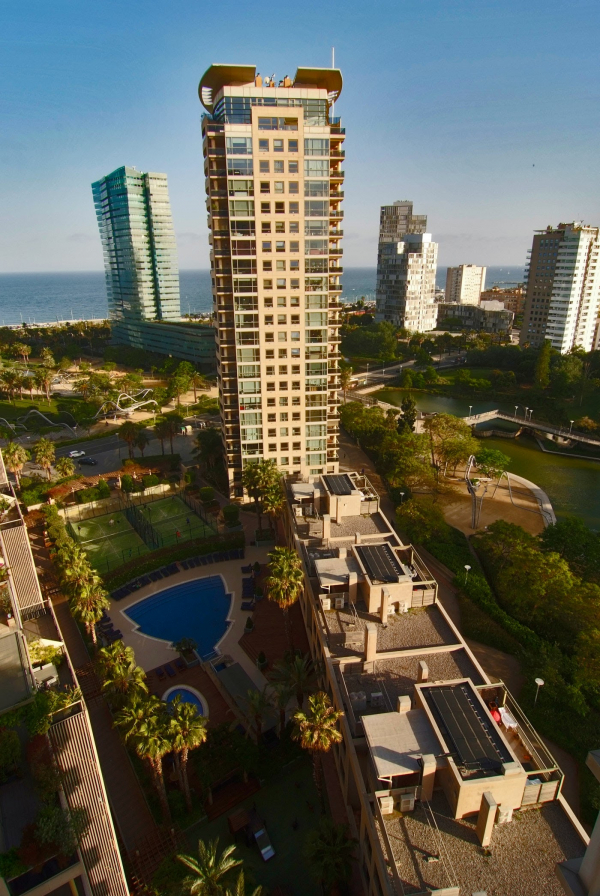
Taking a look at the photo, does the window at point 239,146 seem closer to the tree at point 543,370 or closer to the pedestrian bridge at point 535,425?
the pedestrian bridge at point 535,425

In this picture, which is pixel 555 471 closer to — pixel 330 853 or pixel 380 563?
pixel 380 563

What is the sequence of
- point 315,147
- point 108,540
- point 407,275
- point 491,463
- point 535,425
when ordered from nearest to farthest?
1. point 315,147
2. point 108,540
3. point 491,463
4. point 535,425
5. point 407,275

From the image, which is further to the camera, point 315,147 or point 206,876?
point 315,147

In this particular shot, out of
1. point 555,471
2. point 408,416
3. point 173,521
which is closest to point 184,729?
point 173,521

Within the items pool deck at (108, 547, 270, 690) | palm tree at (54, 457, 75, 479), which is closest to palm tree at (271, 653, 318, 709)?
pool deck at (108, 547, 270, 690)

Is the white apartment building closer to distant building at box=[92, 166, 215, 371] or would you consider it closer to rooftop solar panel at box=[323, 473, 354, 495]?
distant building at box=[92, 166, 215, 371]

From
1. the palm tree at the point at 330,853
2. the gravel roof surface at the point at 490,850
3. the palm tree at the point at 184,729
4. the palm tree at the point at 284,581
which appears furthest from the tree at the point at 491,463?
the palm tree at the point at 184,729
